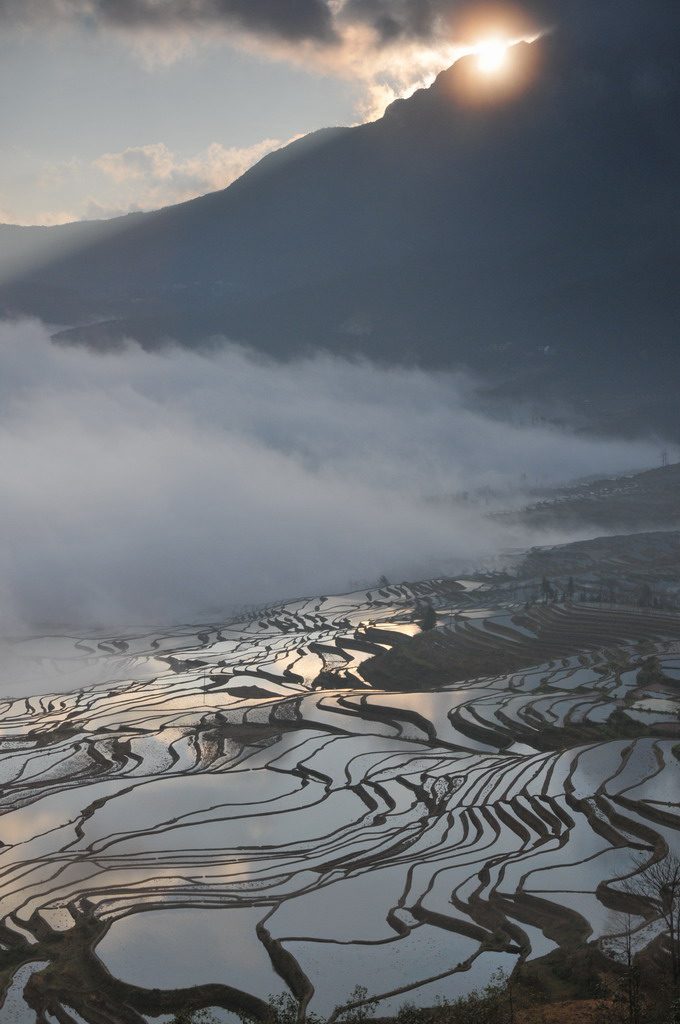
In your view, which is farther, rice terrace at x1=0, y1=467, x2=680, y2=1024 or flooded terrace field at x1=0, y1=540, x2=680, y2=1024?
flooded terrace field at x1=0, y1=540, x2=680, y2=1024

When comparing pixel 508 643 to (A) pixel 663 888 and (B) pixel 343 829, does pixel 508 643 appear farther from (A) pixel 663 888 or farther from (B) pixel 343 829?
(A) pixel 663 888

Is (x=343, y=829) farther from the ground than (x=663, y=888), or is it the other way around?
(x=343, y=829)

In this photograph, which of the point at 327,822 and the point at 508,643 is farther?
the point at 508,643

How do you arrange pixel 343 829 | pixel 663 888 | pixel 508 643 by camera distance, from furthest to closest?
pixel 508 643 → pixel 343 829 → pixel 663 888

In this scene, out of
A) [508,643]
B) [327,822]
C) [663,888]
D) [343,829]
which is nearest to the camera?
[663,888]

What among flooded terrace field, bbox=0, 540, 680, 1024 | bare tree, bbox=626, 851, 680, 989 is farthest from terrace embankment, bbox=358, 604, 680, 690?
bare tree, bbox=626, 851, 680, 989

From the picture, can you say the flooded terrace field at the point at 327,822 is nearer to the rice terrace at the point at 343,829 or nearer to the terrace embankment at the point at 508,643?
the rice terrace at the point at 343,829

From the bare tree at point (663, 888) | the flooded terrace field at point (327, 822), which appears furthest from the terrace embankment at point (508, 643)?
the bare tree at point (663, 888)

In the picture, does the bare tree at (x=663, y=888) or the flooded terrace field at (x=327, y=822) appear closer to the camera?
the flooded terrace field at (x=327, y=822)

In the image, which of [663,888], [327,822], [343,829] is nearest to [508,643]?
[327,822]

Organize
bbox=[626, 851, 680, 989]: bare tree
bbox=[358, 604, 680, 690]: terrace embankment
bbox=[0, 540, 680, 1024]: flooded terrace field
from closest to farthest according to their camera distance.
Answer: bbox=[0, 540, 680, 1024]: flooded terrace field, bbox=[626, 851, 680, 989]: bare tree, bbox=[358, 604, 680, 690]: terrace embankment

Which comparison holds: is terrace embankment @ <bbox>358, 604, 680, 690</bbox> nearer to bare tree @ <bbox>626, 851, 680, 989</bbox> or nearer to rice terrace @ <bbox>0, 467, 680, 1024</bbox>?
rice terrace @ <bbox>0, 467, 680, 1024</bbox>

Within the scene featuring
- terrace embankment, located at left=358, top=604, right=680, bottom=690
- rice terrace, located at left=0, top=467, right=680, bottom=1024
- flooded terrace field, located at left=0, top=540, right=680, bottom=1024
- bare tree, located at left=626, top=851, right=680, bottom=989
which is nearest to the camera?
rice terrace, located at left=0, top=467, right=680, bottom=1024
